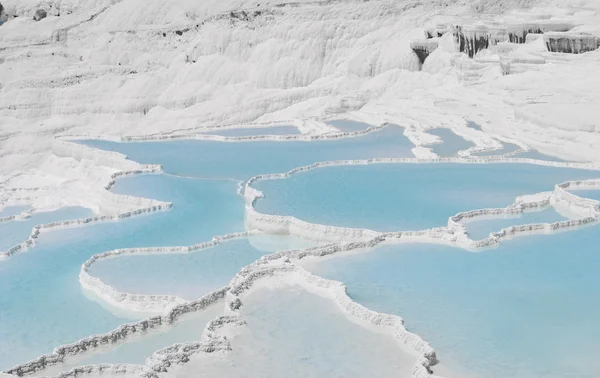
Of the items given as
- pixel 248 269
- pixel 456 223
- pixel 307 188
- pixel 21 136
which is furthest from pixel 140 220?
pixel 21 136

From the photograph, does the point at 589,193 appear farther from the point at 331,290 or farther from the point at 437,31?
the point at 437,31

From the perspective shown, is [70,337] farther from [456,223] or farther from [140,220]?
[456,223]

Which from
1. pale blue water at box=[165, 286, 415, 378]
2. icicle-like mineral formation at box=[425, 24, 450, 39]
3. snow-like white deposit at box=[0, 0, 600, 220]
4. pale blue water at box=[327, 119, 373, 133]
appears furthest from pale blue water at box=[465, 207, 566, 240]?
icicle-like mineral formation at box=[425, 24, 450, 39]

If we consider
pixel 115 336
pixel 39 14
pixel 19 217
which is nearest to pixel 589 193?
pixel 115 336

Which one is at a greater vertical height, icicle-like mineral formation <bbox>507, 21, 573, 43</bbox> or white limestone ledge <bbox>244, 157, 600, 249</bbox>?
icicle-like mineral formation <bbox>507, 21, 573, 43</bbox>

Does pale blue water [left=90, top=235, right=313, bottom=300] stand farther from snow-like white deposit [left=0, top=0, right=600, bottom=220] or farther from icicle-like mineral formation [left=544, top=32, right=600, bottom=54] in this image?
icicle-like mineral formation [left=544, top=32, right=600, bottom=54]

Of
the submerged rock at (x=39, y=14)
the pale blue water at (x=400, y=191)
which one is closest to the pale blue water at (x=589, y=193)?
the pale blue water at (x=400, y=191)
